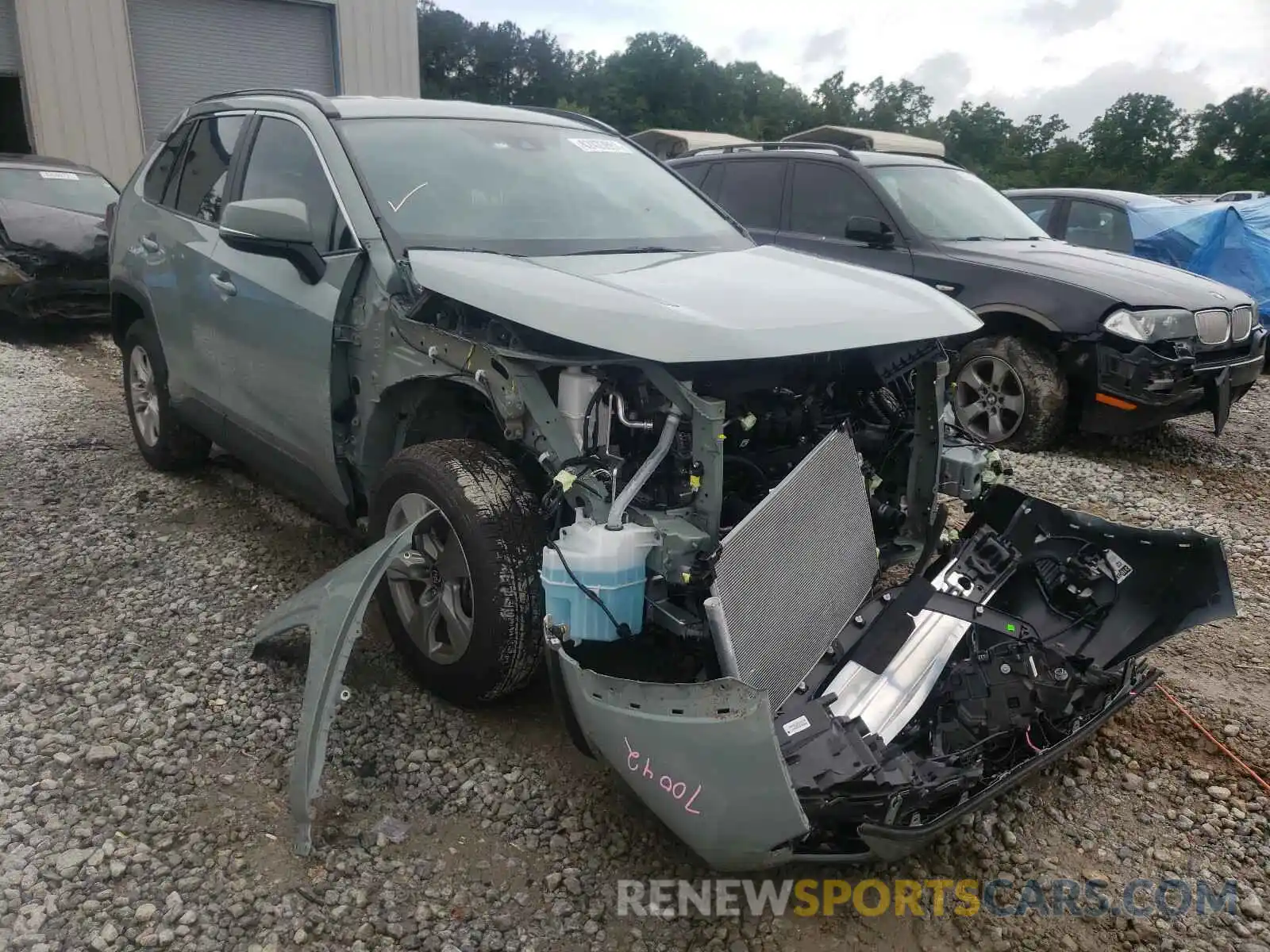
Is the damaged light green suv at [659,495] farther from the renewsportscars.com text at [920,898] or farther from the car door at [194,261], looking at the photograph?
the renewsportscars.com text at [920,898]

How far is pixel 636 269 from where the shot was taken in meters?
2.97

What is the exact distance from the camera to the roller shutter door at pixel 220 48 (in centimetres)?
1288

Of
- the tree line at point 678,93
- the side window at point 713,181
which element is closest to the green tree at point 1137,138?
the tree line at point 678,93

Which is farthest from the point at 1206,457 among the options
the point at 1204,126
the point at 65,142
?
the point at 1204,126

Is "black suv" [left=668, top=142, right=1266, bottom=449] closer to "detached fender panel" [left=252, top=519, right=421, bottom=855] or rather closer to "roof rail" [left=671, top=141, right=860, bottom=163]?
"roof rail" [left=671, top=141, right=860, bottom=163]

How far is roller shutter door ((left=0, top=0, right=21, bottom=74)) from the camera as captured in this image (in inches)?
458

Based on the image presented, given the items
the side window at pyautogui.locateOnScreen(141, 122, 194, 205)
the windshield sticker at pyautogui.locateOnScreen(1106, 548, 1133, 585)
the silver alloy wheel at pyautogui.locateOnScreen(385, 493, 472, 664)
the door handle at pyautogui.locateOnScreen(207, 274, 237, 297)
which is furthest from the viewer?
the side window at pyautogui.locateOnScreen(141, 122, 194, 205)

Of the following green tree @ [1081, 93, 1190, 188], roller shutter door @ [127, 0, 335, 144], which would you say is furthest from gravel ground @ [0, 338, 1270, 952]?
green tree @ [1081, 93, 1190, 188]

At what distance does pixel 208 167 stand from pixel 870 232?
3992mm

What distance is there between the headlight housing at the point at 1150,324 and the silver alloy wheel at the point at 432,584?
435 cm

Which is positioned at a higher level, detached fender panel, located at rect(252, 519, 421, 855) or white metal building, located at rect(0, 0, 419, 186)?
white metal building, located at rect(0, 0, 419, 186)

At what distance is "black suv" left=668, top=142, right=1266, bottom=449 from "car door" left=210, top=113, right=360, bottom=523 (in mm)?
3785

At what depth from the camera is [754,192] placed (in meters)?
7.08

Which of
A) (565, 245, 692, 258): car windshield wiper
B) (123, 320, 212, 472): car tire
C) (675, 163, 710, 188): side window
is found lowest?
(123, 320, 212, 472): car tire
